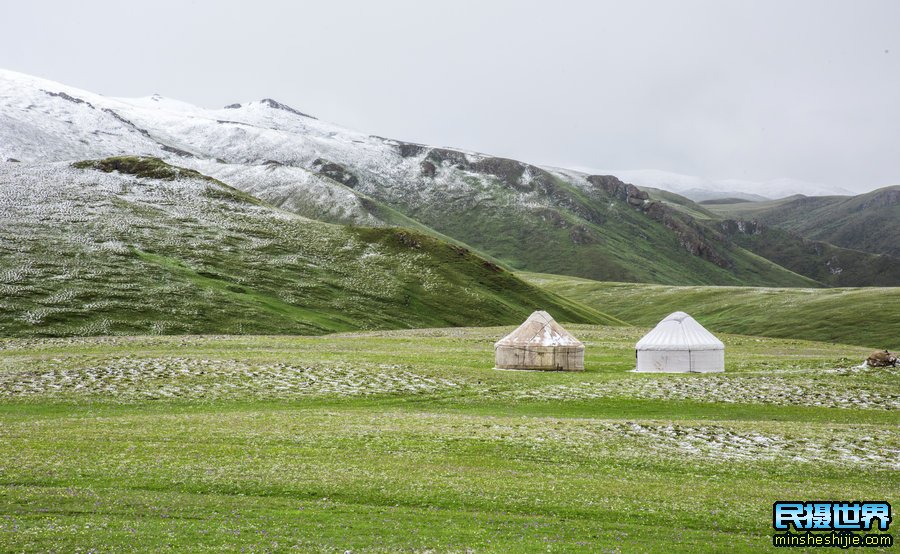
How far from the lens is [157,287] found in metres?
89.4

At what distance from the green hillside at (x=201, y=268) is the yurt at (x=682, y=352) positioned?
44.7m

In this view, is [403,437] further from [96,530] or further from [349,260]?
[349,260]

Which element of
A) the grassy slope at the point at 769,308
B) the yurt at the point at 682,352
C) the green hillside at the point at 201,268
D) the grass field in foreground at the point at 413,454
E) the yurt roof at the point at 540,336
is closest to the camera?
the grass field in foreground at the point at 413,454

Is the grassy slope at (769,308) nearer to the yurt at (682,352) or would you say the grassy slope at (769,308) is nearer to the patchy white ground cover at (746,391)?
the yurt at (682,352)

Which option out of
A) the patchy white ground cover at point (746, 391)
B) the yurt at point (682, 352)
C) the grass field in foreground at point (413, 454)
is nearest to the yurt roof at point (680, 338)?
the yurt at point (682, 352)

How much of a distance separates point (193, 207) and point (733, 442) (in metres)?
130

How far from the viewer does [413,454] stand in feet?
74.1

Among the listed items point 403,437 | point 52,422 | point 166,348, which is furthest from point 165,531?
point 166,348

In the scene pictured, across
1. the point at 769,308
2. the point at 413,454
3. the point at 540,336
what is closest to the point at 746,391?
the point at 540,336

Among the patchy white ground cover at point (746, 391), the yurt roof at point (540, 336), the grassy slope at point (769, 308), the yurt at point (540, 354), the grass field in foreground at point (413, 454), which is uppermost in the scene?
the grassy slope at point (769, 308)

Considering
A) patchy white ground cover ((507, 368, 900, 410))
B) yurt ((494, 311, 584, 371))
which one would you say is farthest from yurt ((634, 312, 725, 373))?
patchy white ground cover ((507, 368, 900, 410))

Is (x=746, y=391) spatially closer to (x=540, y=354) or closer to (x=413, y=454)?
(x=540, y=354)

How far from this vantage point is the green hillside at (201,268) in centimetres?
8088

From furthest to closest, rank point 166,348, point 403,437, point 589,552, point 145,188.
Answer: point 145,188 → point 166,348 → point 403,437 → point 589,552
